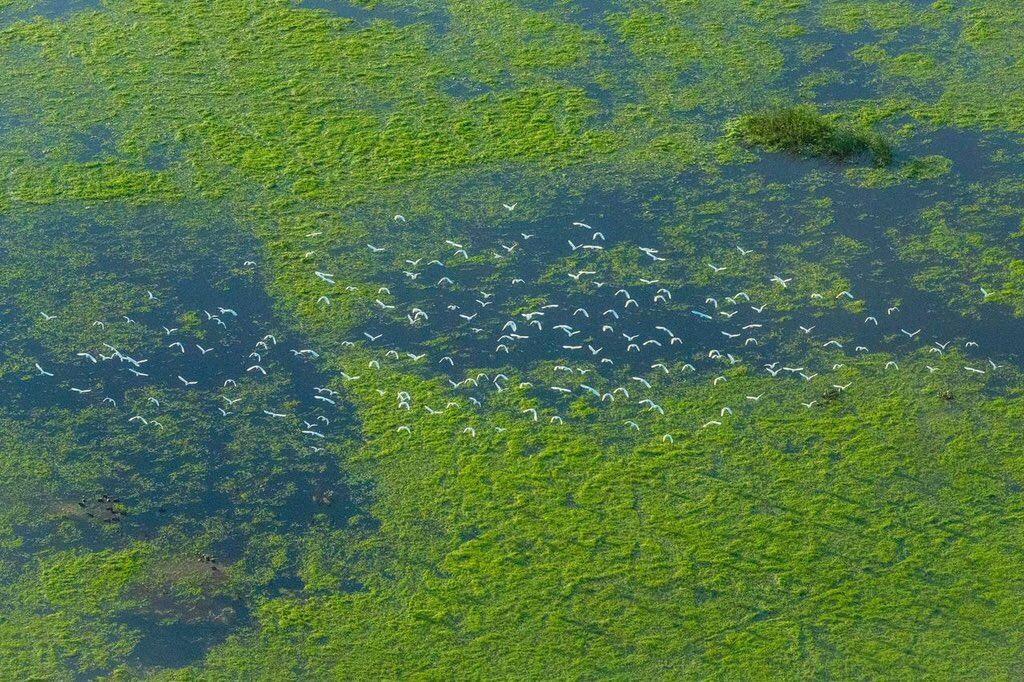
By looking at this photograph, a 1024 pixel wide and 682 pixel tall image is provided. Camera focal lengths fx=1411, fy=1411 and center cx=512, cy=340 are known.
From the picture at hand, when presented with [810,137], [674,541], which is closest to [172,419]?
[674,541]

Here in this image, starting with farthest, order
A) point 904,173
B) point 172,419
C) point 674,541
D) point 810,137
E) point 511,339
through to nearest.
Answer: point 810,137 < point 904,173 < point 511,339 < point 172,419 < point 674,541

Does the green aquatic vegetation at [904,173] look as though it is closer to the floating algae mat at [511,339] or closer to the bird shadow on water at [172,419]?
the floating algae mat at [511,339]

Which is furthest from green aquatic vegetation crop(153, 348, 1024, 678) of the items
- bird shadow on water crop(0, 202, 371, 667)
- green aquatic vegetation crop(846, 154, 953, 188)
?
green aquatic vegetation crop(846, 154, 953, 188)

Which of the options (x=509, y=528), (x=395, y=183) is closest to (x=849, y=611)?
(x=509, y=528)

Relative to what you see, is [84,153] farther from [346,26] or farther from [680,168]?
[680,168]

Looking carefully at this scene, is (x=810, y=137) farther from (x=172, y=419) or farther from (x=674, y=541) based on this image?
(x=172, y=419)

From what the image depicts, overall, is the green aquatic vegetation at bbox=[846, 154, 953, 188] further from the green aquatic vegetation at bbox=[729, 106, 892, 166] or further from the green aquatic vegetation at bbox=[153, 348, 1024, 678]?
the green aquatic vegetation at bbox=[153, 348, 1024, 678]

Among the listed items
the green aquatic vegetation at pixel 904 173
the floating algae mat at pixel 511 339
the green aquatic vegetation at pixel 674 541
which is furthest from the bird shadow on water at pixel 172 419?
the green aquatic vegetation at pixel 904 173
